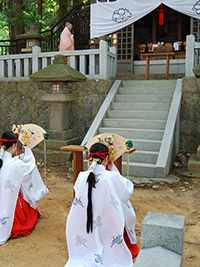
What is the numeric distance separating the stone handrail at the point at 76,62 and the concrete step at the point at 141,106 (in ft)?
3.08

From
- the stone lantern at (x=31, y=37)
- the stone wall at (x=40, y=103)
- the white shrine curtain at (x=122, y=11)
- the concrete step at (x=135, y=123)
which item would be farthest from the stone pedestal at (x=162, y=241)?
the stone lantern at (x=31, y=37)

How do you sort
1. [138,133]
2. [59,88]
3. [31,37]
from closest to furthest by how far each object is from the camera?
[138,133] < [59,88] < [31,37]

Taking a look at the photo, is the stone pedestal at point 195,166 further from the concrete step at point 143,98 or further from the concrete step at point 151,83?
the concrete step at point 151,83

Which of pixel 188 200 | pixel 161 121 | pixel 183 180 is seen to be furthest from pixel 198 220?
pixel 161 121

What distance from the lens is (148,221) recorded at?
2.57 meters

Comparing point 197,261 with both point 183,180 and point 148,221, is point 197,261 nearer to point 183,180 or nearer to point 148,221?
point 148,221

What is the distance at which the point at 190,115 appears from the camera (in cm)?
803

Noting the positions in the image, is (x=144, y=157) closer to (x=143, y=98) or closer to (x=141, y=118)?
(x=141, y=118)

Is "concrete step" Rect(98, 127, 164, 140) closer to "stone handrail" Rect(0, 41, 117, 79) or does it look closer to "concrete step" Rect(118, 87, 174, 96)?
"concrete step" Rect(118, 87, 174, 96)

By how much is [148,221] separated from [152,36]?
485 inches

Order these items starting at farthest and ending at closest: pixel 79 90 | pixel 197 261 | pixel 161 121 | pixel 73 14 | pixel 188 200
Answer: pixel 73 14
pixel 79 90
pixel 161 121
pixel 188 200
pixel 197 261

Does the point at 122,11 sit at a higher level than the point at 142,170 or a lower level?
higher

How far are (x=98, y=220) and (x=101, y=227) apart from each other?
0.29ft

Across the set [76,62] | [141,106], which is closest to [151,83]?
[141,106]
